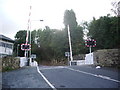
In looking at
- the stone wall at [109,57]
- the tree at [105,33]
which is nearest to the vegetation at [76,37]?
the tree at [105,33]

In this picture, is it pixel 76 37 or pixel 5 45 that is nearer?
pixel 5 45

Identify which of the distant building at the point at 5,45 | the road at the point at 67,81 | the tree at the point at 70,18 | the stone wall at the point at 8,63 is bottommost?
the road at the point at 67,81

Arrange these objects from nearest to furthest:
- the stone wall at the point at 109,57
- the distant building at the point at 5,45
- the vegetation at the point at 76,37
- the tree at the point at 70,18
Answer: the stone wall at the point at 109,57 → the distant building at the point at 5,45 → the vegetation at the point at 76,37 → the tree at the point at 70,18

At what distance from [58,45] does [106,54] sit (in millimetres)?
29569

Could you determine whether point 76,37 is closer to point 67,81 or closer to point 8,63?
point 8,63

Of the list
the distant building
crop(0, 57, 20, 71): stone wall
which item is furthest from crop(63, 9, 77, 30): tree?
crop(0, 57, 20, 71): stone wall

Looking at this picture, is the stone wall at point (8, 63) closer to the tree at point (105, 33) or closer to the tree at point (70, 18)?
the tree at point (105, 33)

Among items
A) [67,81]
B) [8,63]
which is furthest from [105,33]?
[67,81]

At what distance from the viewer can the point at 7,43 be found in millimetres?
33781

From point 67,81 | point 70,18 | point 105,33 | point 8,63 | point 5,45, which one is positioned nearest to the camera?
point 67,81

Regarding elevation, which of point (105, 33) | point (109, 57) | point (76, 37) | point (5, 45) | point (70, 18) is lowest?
point (109, 57)

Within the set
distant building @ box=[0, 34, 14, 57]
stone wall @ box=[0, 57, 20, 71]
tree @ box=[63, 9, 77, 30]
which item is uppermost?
tree @ box=[63, 9, 77, 30]

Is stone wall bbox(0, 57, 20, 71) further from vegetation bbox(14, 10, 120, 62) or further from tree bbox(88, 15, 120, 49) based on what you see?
tree bbox(88, 15, 120, 49)

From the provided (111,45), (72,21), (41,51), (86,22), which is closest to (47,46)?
(41,51)
